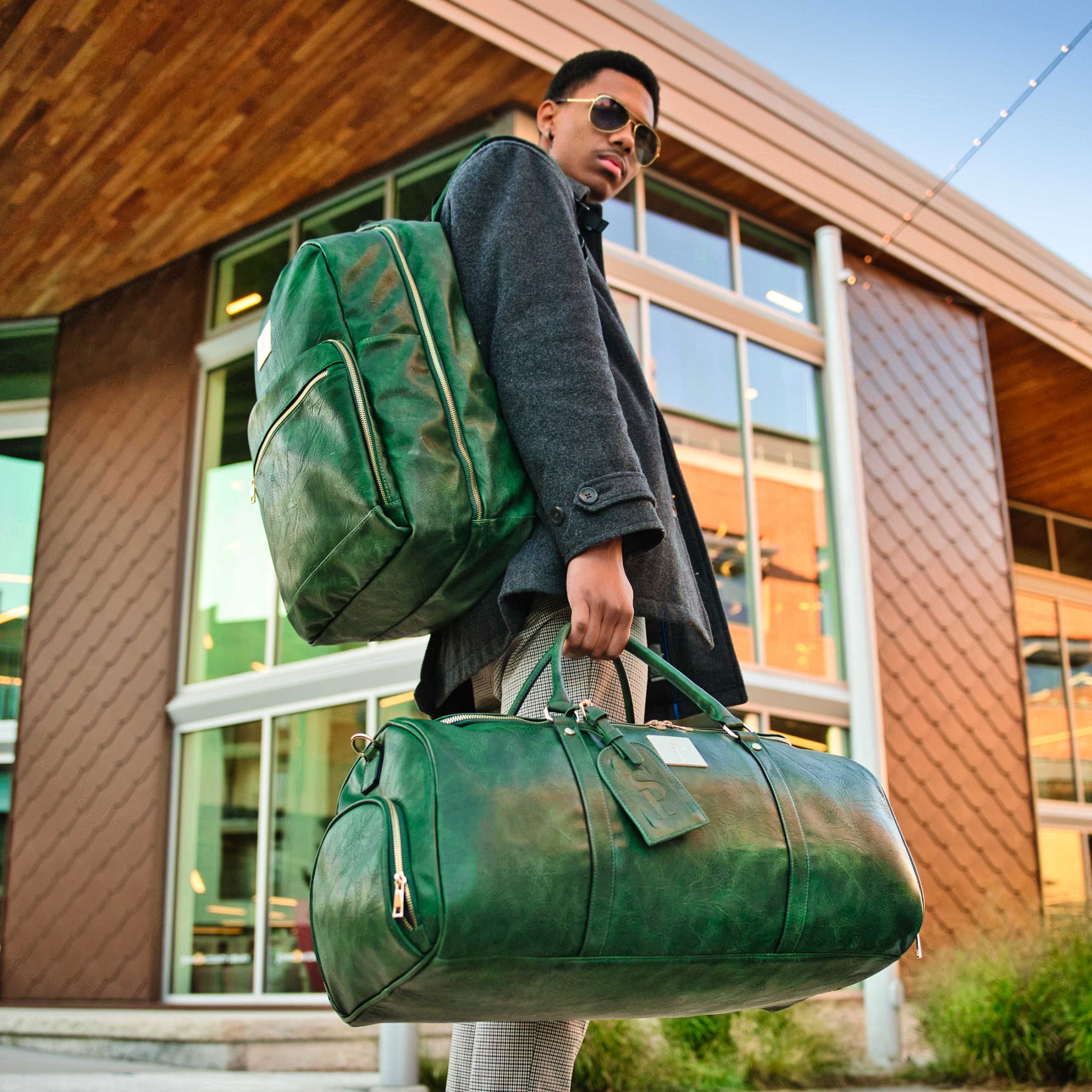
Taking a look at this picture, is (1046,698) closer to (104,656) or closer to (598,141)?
(104,656)

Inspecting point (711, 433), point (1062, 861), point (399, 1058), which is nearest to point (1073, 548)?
point (1062, 861)

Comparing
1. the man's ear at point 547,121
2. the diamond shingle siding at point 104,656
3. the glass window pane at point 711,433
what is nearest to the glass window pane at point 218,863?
the diamond shingle siding at point 104,656

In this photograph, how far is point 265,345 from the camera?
152 cm

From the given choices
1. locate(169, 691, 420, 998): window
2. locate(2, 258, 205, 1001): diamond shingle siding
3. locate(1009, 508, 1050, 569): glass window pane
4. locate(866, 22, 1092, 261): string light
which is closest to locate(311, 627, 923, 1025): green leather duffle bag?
locate(866, 22, 1092, 261): string light

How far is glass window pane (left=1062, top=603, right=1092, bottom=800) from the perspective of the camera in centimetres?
1164

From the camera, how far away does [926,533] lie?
846cm

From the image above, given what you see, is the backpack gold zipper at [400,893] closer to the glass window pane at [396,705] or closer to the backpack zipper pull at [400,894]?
the backpack zipper pull at [400,894]

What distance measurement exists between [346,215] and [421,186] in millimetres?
698

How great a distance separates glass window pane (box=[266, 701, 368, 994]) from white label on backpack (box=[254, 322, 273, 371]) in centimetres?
520

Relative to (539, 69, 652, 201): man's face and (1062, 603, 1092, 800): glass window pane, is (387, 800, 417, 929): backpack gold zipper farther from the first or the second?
(1062, 603, 1092, 800): glass window pane

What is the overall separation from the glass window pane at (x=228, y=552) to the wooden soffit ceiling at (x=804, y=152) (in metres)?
2.98

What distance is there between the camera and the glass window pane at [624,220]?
7301 mm

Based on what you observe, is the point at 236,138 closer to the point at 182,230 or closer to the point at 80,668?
the point at 182,230

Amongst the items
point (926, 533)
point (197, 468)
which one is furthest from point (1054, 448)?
point (197, 468)
